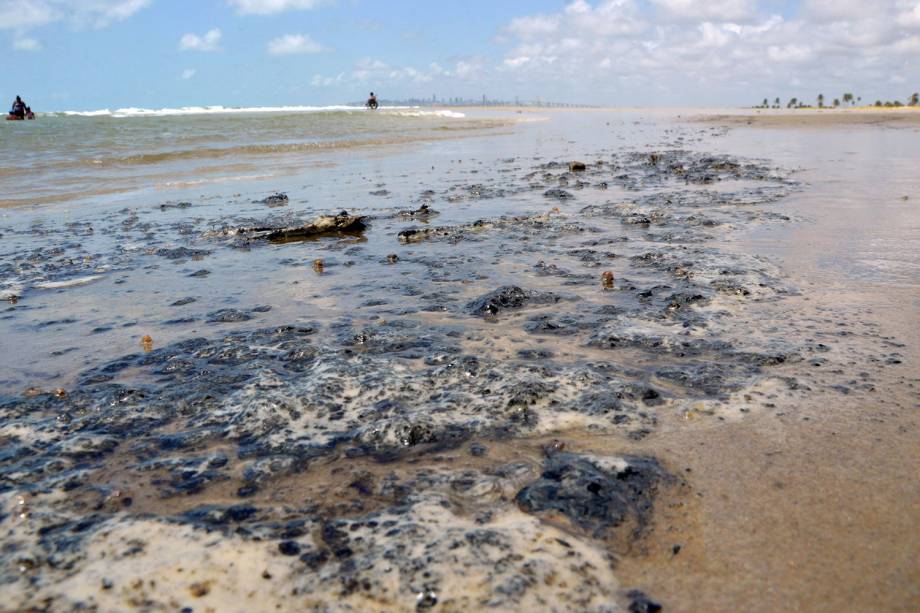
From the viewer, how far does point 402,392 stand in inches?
131

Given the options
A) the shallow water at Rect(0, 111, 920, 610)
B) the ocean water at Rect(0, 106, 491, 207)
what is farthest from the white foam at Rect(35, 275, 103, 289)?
the ocean water at Rect(0, 106, 491, 207)

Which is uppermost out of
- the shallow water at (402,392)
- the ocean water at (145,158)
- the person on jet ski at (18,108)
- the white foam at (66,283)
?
the person on jet ski at (18,108)

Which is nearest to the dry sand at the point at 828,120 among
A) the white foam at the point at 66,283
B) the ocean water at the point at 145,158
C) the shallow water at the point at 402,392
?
the ocean water at the point at 145,158

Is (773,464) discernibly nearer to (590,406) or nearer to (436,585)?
(590,406)

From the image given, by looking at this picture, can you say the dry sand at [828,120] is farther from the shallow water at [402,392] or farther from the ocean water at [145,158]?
the shallow water at [402,392]

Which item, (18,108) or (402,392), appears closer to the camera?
(402,392)

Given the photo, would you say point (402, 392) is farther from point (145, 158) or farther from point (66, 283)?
point (145, 158)

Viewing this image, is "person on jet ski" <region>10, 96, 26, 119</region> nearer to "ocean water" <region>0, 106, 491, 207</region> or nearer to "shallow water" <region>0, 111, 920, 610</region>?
"ocean water" <region>0, 106, 491, 207</region>

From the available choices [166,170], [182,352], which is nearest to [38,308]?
[182,352]

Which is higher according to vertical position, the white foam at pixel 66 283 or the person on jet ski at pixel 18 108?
the person on jet ski at pixel 18 108

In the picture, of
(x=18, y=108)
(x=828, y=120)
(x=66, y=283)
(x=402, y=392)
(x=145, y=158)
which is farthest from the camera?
(x=18, y=108)

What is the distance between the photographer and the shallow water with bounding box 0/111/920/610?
83.0 inches

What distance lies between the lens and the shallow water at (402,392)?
211 cm

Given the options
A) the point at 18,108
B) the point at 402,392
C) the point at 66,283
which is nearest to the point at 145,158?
the point at 66,283
